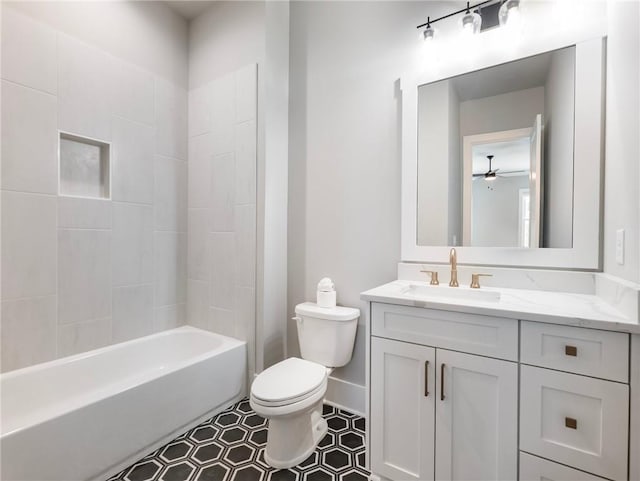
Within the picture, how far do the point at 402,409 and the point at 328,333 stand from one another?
2.10ft

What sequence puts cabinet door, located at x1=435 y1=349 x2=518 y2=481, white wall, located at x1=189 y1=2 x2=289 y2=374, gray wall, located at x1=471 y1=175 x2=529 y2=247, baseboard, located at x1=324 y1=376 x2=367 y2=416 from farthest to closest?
1. white wall, located at x1=189 y1=2 x2=289 y2=374
2. baseboard, located at x1=324 y1=376 x2=367 y2=416
3. gray wall, located at x1=471 y1=175 x2=529 y2=247
4. cabinet door, located at x1=435 y1=349 x2=518 y2=481

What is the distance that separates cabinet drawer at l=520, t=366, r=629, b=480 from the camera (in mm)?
942

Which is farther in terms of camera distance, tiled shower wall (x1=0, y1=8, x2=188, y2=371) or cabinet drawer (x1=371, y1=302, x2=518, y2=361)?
tiled shower wall (x1=0, y1=8, x2=188, y2=371)

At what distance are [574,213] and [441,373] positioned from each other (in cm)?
93

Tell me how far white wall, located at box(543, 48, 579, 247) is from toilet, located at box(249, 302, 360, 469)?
1.10 metres

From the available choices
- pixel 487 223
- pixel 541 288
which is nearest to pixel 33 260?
pixel 487 223

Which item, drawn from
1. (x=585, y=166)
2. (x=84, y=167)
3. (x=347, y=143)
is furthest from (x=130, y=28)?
(x=585, y=166)

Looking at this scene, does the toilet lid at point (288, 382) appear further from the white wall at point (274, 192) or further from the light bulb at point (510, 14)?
the light bulb at point (510, 14)

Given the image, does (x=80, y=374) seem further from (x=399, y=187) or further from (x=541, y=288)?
(x=541, y=288)

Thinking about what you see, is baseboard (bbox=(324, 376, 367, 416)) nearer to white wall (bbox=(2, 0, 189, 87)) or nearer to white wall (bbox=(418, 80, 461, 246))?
white wall (bbox=(418, 80, 461, 246))

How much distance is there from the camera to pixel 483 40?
1573 millimetres

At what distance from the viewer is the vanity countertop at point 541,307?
0.96m

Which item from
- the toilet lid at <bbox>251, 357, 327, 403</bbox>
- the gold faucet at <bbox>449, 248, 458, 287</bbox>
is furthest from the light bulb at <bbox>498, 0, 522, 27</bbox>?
the toilet lid at <bbox>251, 357, 327, 403</bbox>

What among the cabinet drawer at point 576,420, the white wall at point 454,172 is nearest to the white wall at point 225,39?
the white wall at point 454,172
